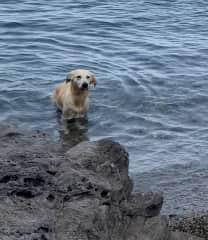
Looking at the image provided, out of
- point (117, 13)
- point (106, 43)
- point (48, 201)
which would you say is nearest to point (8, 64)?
point (106, 43)

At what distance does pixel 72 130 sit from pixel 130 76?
8.43ft

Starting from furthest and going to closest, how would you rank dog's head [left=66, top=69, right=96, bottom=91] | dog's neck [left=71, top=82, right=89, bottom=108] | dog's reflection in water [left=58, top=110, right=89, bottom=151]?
dog's neck [left=71, top=82, right=89, bottom=108]
dog's head [left=66, top=69, right=96, bottom=91]
dog's reflection in water [left=58, top=110, right=89, bottom=151]

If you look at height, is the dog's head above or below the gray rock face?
below

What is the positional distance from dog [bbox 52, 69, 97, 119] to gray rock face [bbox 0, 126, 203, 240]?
4.40 m

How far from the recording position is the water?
27.5 ft

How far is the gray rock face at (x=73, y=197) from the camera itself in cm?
448

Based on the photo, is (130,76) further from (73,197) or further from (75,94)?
(73,197)

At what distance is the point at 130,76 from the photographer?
39.4 ft

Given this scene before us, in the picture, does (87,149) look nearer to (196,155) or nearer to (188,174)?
(188,174)

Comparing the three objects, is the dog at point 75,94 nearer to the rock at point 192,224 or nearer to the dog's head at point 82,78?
the dog's head at point 82,78

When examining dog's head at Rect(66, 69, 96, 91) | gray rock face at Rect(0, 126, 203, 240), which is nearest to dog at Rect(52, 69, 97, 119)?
dog's head at Rect(66, 69, 96, 91)

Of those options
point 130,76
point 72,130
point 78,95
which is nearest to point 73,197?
point 72,130

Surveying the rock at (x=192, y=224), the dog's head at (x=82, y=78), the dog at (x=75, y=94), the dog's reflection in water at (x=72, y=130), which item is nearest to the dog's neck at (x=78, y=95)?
the dog at (x=75, y=94)

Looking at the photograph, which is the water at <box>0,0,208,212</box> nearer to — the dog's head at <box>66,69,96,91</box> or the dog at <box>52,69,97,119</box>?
the dog at <box>52,69,97,119</box>
